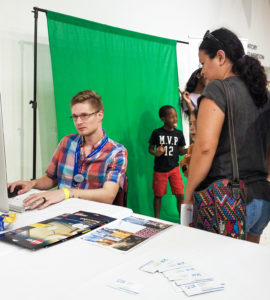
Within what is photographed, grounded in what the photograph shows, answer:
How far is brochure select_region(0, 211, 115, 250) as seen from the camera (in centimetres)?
106

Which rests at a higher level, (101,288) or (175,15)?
(175,15)

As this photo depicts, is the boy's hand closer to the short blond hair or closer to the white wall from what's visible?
the white wall

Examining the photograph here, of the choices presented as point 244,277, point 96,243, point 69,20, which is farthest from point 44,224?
point 69,20

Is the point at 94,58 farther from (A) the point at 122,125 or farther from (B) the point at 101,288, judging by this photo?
(B) the point at 101,288

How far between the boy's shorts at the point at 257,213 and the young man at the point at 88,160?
0.71 meters

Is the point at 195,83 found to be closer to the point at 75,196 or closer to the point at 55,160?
the point at 55,160

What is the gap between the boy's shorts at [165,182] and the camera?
351cm

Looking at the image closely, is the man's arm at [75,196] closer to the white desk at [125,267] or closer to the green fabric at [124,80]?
the white desk at [125,267]

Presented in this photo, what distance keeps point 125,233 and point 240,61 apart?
933 millimetres

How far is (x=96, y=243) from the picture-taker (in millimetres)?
1067

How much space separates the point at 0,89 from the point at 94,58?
2.80ft

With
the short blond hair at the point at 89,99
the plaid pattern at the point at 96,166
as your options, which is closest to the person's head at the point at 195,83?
the short blond hair at the point at 89,99

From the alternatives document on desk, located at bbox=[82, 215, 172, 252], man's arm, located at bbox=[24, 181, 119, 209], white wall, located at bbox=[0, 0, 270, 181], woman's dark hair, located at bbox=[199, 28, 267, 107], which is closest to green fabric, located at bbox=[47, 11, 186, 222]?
white wall, located at bbox=[0, 0, 270, 181]

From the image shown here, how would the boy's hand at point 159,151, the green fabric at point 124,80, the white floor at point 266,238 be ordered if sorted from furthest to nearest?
the boy's hand at point 159,151 < the white floor at point 266,238 < the green fabric at point 124,80
